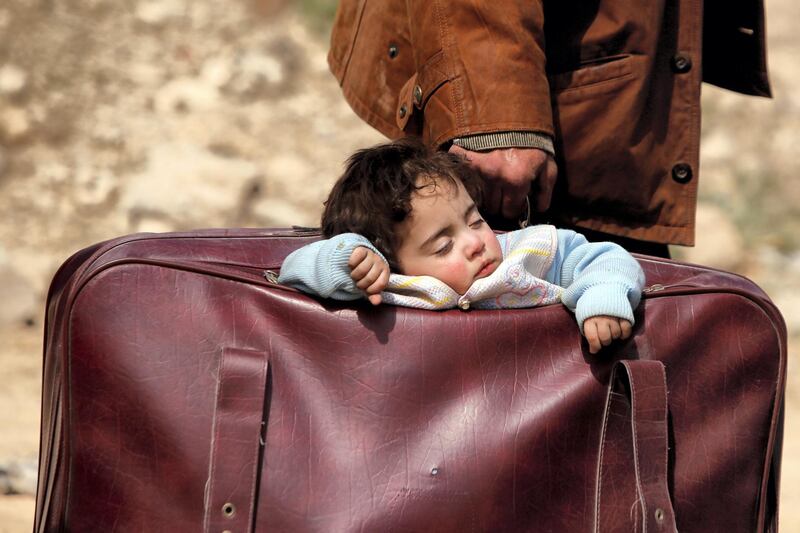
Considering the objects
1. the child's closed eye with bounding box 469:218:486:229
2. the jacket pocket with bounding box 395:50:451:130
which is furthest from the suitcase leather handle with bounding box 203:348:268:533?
the jacket pocket with bounding box 395:50:451:130

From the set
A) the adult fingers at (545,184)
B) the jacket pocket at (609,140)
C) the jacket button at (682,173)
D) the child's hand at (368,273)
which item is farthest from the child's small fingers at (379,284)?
the jacket button at (682,173)

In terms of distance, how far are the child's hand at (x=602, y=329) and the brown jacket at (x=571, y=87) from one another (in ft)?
1.50

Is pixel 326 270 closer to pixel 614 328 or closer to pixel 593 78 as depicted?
pixel 614 328

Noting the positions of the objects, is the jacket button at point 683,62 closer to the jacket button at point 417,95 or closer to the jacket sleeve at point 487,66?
the jacket sleeve at point 487,66

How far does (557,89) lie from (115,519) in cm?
128

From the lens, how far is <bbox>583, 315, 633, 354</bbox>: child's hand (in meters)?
1.93

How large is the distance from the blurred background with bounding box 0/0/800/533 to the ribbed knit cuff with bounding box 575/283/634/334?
3.37m

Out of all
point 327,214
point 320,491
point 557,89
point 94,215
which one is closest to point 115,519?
point 320,491

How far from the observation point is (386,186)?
2115 mm

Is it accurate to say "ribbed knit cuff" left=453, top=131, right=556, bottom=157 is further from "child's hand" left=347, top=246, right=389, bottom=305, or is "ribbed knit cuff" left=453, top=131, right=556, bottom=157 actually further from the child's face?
"child's hand" left=347, top=246, right=389, bottom=305

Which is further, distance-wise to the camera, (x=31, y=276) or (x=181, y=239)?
(x=31, y=276)

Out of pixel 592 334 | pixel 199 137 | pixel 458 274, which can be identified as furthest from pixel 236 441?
pixel 199 137

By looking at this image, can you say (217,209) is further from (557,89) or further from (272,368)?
(272,368)

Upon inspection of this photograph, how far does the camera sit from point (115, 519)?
6.04ft
